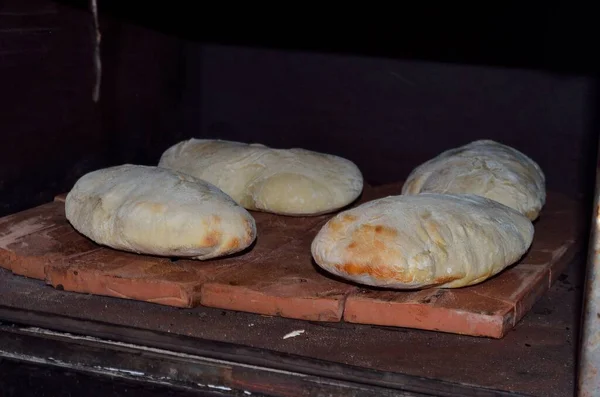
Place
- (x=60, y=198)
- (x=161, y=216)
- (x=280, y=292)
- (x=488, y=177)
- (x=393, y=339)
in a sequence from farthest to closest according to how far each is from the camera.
→ 1. (x=60, y=198)
2. (x=488, y=177)
3. (x=161, y=216)
4. (x=280, y=292)
5. (x=393, y=339)

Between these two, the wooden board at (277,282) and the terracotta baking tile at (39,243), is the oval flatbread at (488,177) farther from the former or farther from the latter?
the terracotta baking tile at (39,243)

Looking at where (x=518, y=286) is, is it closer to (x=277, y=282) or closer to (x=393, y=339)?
(x=393, y=339)

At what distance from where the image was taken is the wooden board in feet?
5.50

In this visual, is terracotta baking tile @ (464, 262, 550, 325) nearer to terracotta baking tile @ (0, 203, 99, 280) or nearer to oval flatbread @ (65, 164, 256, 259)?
oval flatbread @ (65, 164, 256, 259)

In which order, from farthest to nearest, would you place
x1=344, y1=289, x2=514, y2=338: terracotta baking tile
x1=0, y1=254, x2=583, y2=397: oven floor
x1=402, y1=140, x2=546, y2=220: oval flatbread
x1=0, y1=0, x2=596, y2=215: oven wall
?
x1=0, y1=0, x2=596, y2=215: oven wall → x1=402, y1=140, x2=546, y2=220: oval flatbread → x1=344, y1=289, x2=514, y2=338: terracotta baking tile → x1=0, y1=254, x2=583, y2=397: oven floor

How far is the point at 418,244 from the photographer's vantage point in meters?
1.72

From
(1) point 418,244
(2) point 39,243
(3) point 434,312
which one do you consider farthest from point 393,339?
(2) point 39,243

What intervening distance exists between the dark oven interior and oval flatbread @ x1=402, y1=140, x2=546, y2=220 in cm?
21

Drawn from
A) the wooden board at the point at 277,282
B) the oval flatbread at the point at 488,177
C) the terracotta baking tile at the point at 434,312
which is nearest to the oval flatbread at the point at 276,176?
the wooden board at the point at 277,282

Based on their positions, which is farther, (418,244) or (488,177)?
(488,177)

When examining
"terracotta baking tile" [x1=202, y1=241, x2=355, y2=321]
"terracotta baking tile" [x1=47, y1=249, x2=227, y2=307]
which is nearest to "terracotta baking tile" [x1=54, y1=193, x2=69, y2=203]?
"terracotta baking tile" [x1=47, y1=249, x2=227, y2=307]

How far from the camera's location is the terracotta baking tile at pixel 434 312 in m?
1.64

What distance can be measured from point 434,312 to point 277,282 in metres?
0.33

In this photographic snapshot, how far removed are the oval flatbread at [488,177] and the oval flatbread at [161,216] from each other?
1.66 ft
